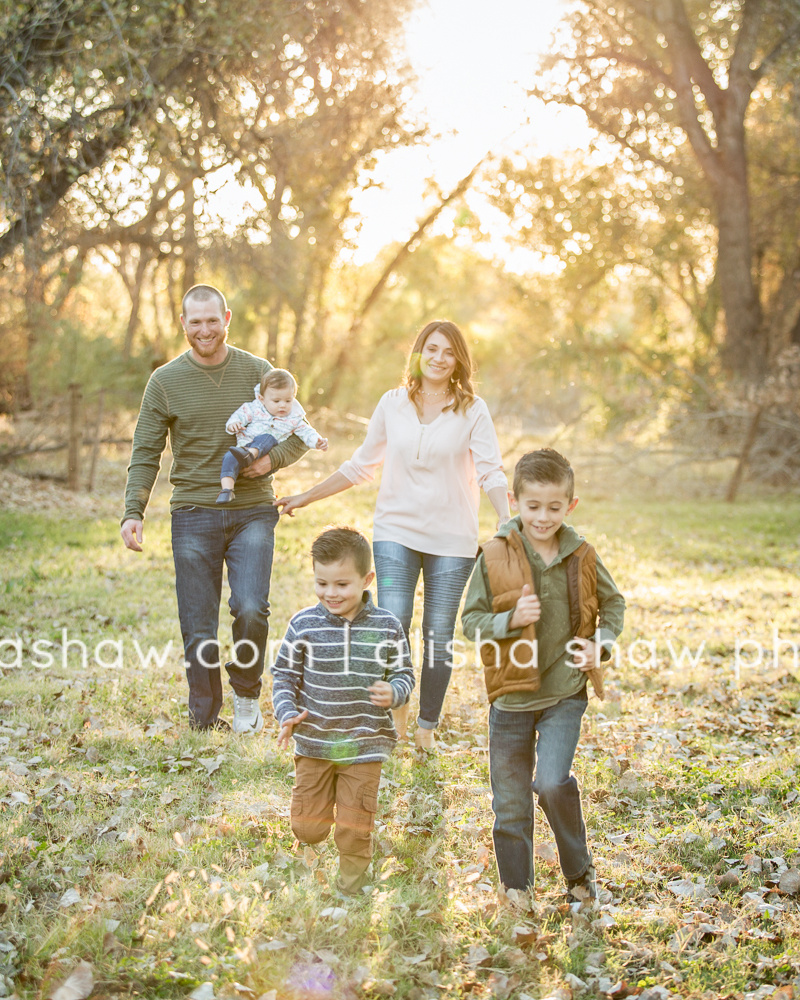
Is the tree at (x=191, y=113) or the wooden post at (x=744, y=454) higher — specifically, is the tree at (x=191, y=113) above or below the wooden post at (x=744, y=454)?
above

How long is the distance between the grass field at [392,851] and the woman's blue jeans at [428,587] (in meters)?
0.75

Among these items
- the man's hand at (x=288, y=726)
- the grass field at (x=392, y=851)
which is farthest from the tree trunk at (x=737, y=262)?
the man's hand at (x=288, y=726)

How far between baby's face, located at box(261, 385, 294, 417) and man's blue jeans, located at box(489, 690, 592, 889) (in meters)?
2.40

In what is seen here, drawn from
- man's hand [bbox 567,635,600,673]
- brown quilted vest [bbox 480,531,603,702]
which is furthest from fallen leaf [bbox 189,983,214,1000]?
man's hand [bbox 567,635,600,673]

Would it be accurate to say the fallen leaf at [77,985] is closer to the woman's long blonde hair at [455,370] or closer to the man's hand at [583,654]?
the man's hand at [583,654]

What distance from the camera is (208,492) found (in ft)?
18.3

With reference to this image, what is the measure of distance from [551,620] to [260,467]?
227cm

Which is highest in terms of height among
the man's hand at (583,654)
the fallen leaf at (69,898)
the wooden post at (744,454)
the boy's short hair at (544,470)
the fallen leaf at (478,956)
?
the wooden post at (744,454)

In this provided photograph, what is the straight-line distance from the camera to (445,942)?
148 inches

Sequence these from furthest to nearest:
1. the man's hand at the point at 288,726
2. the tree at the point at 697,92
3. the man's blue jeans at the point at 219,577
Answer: the tree at the point at 697,92 → the man's blue jeans at the point at 219,577 → the man's hand at the point at 288,726

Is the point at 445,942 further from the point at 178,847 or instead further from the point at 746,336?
the point at 746,336

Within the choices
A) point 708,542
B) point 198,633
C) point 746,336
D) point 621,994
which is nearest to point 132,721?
point 198,633

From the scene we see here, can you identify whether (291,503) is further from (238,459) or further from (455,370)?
(455,370)

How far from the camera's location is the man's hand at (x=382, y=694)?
3770 millimetres
